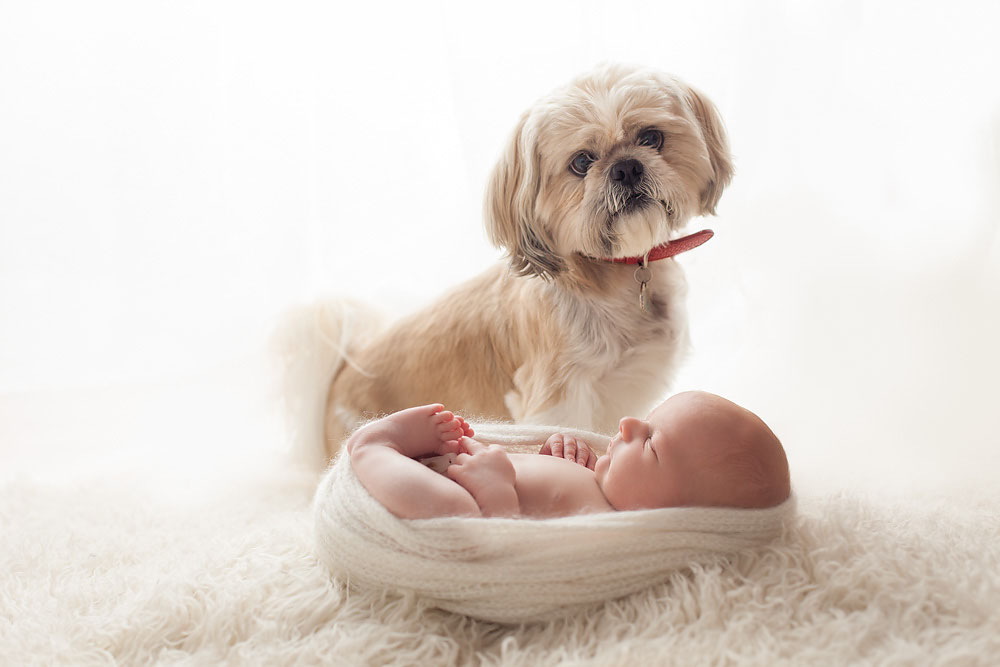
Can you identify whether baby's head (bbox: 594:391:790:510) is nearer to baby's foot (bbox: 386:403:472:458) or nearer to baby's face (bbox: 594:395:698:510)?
baby's face (bbox: 594:395:698:510)

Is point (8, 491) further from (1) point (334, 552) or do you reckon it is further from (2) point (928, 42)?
(2) point (928, 42)

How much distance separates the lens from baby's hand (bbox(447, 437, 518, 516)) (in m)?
1.20

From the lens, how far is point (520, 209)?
5.63ft

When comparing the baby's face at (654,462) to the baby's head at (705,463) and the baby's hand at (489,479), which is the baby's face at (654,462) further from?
the baby's hand at (489,479)

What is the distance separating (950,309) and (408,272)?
5.39ft

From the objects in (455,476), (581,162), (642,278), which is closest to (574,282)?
(642,278)

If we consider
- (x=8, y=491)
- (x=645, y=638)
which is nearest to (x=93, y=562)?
(x=8, y=491)

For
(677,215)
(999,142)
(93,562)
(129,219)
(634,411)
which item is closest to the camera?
(93,562)

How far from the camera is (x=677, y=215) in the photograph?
1.64 m

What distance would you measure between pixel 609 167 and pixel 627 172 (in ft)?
0.12

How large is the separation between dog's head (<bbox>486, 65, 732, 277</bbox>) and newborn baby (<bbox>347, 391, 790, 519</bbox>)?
0.47m

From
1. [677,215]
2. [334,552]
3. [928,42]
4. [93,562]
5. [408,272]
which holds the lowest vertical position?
[93,562]

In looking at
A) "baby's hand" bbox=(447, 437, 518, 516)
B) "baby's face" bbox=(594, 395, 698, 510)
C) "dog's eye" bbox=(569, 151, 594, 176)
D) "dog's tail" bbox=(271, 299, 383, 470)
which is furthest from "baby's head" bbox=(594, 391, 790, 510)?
"dog's tail" bbox=(271, 299, 383, 470)

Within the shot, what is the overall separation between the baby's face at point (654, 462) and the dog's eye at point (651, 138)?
23.7 inches
